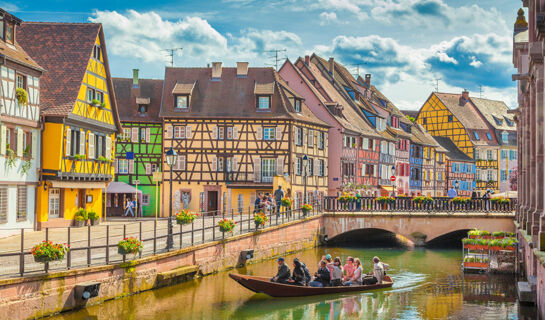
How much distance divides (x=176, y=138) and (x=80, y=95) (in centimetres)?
1682

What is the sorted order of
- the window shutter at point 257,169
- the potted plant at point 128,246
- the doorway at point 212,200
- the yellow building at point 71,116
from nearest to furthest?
the potted plant at point 128,246
the yellow building at point 71,116
the window shutter at point 257,169
the doorway at point 212,200

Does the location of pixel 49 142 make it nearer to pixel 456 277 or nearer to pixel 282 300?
pixel 282 300

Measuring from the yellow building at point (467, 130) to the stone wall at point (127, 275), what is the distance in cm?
5347

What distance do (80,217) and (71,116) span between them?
4909 millimetres

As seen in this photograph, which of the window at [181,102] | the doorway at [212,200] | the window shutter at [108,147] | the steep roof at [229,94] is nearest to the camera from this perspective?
the window shutter at [108,147]

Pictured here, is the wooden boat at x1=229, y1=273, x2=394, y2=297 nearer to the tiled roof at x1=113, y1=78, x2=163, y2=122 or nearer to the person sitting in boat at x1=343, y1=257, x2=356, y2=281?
the person sitting in boat at x1=343, y1=257, x2=356, y2=281

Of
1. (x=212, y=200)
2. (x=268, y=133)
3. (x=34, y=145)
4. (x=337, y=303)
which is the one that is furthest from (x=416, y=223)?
(x=34, y=145)

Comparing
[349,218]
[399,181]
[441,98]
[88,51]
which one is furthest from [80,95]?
[441,98]

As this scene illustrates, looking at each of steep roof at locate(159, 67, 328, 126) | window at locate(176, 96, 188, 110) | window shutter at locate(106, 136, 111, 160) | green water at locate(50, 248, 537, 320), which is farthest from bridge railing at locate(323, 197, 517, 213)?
window at locate(176, 96, 188, 110)

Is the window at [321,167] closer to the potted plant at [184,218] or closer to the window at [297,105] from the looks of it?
the window at [297,105]

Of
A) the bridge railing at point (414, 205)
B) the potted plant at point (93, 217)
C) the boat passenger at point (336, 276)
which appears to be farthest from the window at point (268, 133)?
the boat passenger at point (336, 276)

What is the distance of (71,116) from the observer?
33.5m

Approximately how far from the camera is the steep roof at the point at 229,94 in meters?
51.3

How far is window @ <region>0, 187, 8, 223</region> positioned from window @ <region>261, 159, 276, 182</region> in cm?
2354
